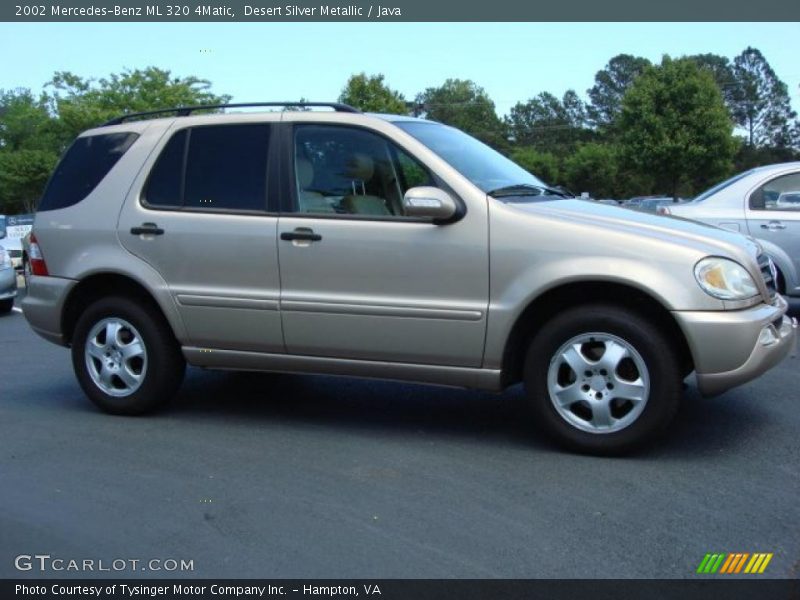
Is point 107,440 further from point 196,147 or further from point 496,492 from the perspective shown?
point 496,492

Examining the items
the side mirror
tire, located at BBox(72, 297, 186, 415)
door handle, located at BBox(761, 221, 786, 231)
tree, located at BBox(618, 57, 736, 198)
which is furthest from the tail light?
tree, located at BBox(618, 57, 736, 198)

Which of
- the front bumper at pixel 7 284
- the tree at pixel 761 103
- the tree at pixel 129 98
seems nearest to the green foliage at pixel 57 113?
the tree at pixel 129 98

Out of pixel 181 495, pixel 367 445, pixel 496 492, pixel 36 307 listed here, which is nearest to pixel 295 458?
pixel 367 445

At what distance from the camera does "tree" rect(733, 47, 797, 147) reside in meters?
80.0

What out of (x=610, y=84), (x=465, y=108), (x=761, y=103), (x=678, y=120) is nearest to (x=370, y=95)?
(x=678, y=120)

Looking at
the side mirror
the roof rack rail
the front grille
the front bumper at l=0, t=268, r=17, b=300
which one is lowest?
the front bumper at l=0, t=268, r=17, b=300

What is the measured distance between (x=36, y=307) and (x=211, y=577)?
3.28 metres

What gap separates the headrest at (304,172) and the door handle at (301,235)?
11.8 inches

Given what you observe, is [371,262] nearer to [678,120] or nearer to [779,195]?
[779,195]

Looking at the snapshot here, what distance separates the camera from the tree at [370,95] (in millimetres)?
31250

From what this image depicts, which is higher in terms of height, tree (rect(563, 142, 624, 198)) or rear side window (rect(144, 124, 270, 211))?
tree (rect(563, 142, 624, 198))

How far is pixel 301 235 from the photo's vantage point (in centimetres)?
520

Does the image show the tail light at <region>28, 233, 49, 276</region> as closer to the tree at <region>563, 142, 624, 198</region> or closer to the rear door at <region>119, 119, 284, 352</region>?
the rear door at <region>119, 119, 284, 352</region>

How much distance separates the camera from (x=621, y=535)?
12.3 ft
